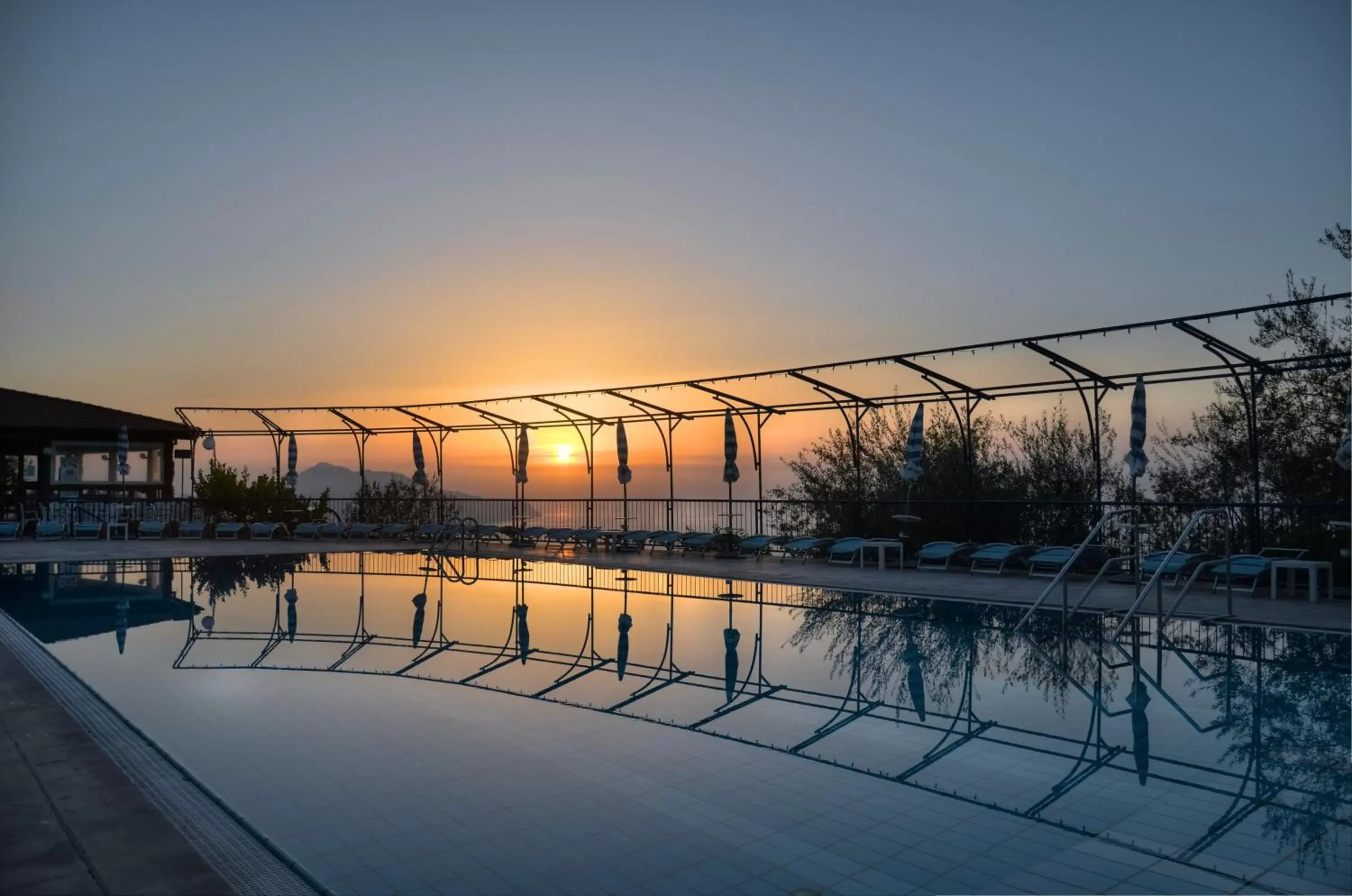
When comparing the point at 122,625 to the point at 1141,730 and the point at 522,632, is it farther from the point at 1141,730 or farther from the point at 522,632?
the point at 1141,730

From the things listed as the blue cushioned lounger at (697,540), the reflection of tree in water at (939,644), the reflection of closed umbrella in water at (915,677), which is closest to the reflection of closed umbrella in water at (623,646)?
the reflection of tree in water at (939,644)

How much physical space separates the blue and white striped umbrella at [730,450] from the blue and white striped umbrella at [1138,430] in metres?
6.19

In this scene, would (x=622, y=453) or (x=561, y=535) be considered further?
(x=561, y=535)

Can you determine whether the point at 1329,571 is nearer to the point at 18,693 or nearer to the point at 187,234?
the point at 18,693

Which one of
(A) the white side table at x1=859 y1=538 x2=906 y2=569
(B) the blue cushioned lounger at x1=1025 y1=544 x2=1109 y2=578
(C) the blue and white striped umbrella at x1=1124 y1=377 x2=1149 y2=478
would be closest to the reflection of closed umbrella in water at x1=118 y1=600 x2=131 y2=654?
(A) the white side table at x1=859 y1=538 x2=906 y2=569

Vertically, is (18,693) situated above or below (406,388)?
below

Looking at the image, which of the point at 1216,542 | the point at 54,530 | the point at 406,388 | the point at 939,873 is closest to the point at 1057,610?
the point at 1216,542

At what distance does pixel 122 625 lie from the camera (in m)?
9.20

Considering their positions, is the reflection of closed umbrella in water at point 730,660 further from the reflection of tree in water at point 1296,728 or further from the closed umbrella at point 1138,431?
the closed umbrella at point 1138,431

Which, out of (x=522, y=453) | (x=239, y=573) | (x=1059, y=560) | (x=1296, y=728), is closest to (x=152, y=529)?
(x=239, y=573)

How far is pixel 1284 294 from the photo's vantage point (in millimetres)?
14719

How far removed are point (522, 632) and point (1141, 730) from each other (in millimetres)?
5598

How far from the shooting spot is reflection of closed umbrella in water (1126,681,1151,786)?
447 cm

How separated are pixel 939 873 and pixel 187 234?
48.5 ft
